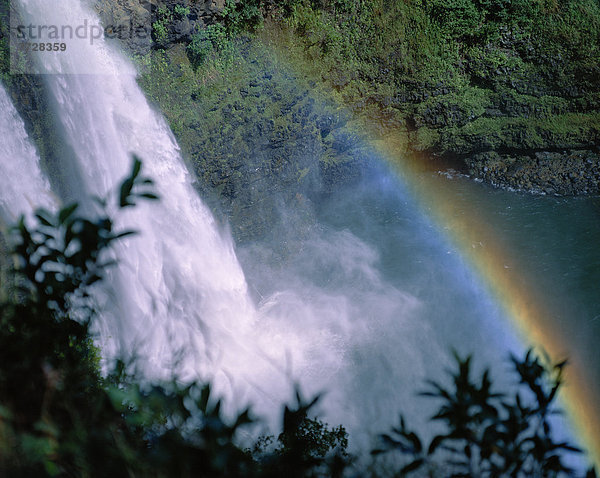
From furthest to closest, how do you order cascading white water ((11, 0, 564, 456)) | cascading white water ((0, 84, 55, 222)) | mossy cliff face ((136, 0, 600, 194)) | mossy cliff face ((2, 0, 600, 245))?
mossy cliff face ((136, 0, 600, 194)), mossy cliff face ((2, 0, 600, 245)), cascading white water ((11, 0, 564, 456)), cascading white water ((0, 84, 55, 222))

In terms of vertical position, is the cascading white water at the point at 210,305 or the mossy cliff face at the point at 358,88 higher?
the mossy cliff face at the point at 358,88

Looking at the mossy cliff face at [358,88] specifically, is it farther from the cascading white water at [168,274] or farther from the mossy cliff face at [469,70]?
the cascading white water at [168,274]

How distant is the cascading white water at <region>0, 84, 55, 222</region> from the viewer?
23.5 feet

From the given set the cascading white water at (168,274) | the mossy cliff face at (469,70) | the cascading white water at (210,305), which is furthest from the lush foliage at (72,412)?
the mossy cliff face at (469,70)

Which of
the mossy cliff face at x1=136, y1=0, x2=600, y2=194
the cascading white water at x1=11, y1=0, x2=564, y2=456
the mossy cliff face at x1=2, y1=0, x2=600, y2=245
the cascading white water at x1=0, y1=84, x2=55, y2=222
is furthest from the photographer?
the mossy cliff face at x1=136, y1=0, x2=600, y2=194

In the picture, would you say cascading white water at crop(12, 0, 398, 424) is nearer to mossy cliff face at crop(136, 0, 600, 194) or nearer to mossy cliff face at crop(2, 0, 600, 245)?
mossy cliff face at crop(2, 0, 600, 245)

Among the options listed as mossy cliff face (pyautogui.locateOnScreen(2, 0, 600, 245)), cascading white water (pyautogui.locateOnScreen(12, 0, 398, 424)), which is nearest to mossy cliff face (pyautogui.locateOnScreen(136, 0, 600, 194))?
mossy cliff face (pyautogui.locateOnScreen(2, 0, 600, 245))

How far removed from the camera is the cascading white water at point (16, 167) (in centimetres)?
717

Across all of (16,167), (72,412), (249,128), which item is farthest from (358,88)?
(72,412)

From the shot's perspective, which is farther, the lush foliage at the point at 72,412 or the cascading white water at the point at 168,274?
the cascading white water at the point at 168,274

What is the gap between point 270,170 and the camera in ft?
37.1

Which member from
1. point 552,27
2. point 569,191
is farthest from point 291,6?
point 569,191

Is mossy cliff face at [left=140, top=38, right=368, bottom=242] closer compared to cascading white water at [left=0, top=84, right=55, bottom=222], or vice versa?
cascading white water at [left=0, top=84, right=55, bottom=222]

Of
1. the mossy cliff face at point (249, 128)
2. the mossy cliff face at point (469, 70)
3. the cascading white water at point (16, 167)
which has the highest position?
the mossy cliff face at point (469, 70)
